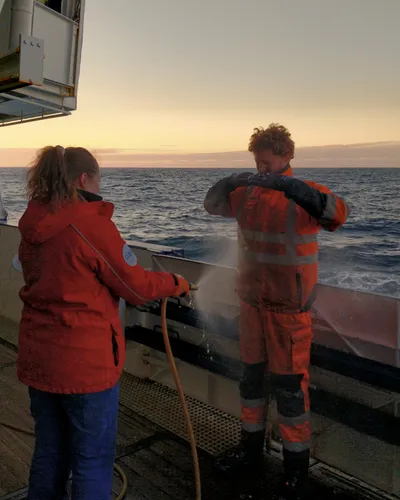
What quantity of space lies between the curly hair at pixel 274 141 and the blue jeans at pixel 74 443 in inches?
62.3

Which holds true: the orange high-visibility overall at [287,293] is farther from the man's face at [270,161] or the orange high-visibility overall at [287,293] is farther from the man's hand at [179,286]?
the man's hand at [179,286]

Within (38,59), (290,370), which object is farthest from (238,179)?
(38,59)

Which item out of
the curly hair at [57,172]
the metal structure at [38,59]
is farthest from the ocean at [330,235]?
the metal structure at [38,59]

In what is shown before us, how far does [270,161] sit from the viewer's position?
285 centimetres

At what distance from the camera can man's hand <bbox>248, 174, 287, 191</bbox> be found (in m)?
2.58

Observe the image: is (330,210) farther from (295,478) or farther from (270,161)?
(295,478)

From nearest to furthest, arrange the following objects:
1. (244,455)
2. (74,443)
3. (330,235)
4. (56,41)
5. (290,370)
Result: 1. (74,443)
2. (290,370)
3. (244,455)
4. (56,41)
5. (330,235)

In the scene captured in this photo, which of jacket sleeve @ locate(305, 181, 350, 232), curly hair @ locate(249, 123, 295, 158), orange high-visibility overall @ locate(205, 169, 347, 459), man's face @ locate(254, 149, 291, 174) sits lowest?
orange high-visibility overall @ locate(205, 169, 347, 459)

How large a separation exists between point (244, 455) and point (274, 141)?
1.91 m

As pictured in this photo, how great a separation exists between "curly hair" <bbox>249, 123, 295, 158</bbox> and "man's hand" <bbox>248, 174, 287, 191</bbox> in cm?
24

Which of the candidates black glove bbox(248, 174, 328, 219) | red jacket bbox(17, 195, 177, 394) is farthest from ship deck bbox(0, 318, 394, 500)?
black glove bbox(248, 174, 328, 219)

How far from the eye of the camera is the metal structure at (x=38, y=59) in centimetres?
470

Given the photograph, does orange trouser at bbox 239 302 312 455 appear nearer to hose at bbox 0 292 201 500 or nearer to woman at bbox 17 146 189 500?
hose at bbox 0 292 201 500

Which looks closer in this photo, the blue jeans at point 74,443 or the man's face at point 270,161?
the blue jeans at point 74,443
